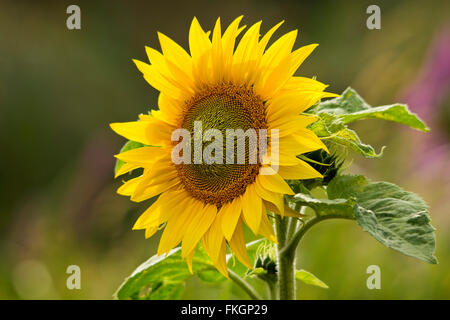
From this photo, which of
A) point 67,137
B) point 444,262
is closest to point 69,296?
point 444,262

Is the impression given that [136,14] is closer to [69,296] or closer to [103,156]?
[103,156]

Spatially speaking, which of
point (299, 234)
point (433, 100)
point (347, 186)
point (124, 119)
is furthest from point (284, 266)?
point (124, 119)

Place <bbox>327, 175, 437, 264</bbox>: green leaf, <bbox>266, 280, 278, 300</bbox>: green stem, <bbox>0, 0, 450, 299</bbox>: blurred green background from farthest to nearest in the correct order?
<bbox>0, 0, 450, 299</bbox>: blurred green background → <bbox>266, 280, 278, 300</bbox>: green stem → <bbox>327, 175, 437, 264</bbox>: green leaf

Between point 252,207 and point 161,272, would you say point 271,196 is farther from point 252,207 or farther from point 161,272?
point 161,272

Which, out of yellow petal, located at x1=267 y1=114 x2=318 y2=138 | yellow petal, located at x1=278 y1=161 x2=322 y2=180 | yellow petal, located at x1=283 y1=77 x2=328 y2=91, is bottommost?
yellow petal, located at x1=278 y1=161 x2=322 y2=180

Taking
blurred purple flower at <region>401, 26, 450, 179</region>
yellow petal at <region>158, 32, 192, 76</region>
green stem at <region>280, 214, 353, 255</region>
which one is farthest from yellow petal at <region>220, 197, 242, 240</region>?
blurred purple flower at <region>401, 26, 450, 179</region>

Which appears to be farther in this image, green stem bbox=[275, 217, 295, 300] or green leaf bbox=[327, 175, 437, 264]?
green stem bbox=[275, 217, 295, 300]

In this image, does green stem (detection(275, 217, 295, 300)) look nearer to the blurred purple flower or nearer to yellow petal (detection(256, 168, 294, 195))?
yellow petal (detection(256, 168, 294, 195))

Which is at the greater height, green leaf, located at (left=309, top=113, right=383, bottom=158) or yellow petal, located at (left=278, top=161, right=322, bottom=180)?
green leaf, located at (left=309, top=113, right=383, bottom=158)

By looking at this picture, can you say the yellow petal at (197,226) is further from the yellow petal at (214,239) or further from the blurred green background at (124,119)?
the blurred green background at (124,119)
